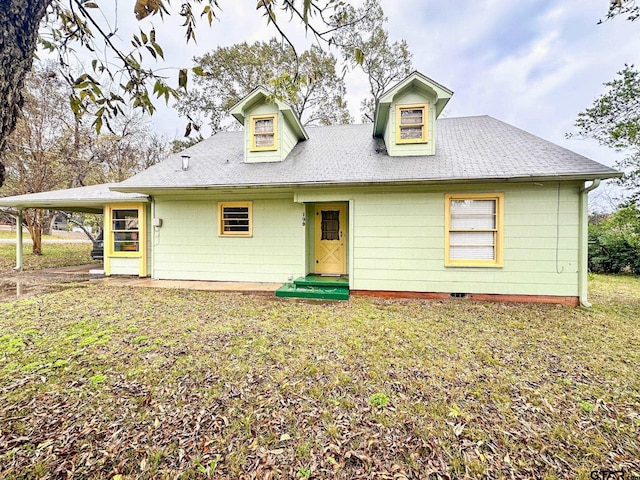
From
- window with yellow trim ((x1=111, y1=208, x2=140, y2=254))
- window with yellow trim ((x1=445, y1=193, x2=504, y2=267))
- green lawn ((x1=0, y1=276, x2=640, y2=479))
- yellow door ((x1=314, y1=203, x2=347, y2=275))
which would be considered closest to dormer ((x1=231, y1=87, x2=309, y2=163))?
yellow door ((x1=314, y1=203, x2=347, y2=275))

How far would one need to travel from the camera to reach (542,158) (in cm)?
615

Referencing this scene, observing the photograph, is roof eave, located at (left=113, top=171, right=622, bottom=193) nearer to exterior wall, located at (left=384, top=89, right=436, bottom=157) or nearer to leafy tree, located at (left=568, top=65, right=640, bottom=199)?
exterior wall, located at (left=384, top=89, right=436, bottom=157)

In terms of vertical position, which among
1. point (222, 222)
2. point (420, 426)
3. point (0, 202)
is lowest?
point (420, 426)

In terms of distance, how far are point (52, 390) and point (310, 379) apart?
251 cm

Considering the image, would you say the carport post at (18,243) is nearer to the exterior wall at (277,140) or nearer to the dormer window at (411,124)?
the exterior wall at (277,140)

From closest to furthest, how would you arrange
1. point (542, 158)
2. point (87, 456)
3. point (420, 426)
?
point (87, 456) → point (420, 426) → point (542, 158)

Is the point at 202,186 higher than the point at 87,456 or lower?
higher

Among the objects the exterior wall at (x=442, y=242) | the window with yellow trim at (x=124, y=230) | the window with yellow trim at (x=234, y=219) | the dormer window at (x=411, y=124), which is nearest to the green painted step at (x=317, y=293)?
the exterior wall at (x=442, y=242)

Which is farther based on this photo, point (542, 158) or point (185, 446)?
point (542, 158)

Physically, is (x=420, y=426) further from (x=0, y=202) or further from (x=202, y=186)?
(x=0, y=202)

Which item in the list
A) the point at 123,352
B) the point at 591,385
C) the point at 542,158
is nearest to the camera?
the point at 591,385

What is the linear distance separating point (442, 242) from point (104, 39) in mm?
6316

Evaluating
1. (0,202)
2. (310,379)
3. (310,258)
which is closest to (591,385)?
(310,379)

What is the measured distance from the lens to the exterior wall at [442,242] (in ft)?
19.4
